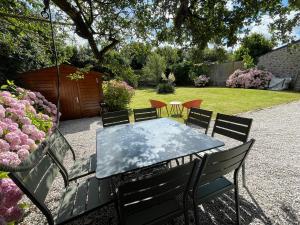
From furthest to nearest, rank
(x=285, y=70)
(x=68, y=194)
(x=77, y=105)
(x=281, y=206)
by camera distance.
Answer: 1. (x=285, y=70)
2. (x=77, y=105)
3. (x=281, y=206)
4. (x=68, y=194)

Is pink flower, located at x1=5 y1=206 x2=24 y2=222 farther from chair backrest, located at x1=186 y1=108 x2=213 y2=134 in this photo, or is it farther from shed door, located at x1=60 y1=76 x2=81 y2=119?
shed door, located at x1=60 y1=76 x2=81 y2=119

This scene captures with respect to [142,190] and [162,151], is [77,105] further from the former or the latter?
[142,190]

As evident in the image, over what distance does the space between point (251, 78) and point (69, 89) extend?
545 inches

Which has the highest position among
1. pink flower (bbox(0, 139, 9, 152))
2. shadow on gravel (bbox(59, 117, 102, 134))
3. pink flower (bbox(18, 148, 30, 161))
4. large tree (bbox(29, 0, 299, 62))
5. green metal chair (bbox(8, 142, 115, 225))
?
large tree (bbox(29, 0, 299, 62))

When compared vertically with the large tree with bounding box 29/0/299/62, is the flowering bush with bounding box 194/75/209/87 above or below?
below

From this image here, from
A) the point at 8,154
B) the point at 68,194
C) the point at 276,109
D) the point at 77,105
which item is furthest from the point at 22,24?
the point at 276,109

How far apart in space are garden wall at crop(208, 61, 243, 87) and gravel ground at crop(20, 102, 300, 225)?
44.2ft

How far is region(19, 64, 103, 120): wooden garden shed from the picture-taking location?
780 cm

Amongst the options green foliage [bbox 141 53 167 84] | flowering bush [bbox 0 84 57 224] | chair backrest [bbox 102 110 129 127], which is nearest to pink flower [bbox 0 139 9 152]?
flowering bush [bbox 0 84 57 224]

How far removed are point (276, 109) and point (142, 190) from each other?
842 cm

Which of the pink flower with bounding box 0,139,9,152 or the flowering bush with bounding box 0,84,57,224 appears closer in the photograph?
the flowering bush with bounding box 0,84,57,224

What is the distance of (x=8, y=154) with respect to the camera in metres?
1.89

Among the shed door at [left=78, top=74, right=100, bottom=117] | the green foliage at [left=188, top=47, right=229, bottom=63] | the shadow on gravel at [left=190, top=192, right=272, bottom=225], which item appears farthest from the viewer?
the shed door at [left=78, top=74, right=100, bottom=117]

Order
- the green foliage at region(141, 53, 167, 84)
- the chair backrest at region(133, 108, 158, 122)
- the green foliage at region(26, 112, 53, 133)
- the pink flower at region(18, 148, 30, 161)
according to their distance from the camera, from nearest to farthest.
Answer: the pink flower at region(18, 148, 30, 161) < the green foliage at region(26, 112, 53, 133) < the chair backrest at region(133, 108, 158, 122) < the green foliage at region(141, 53, 167, 84)
